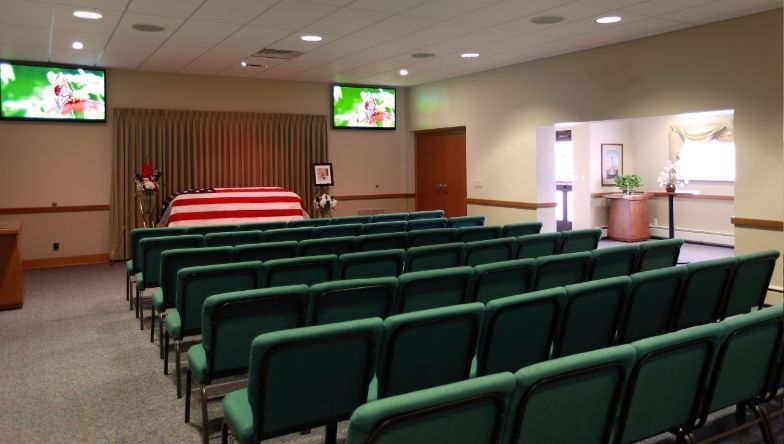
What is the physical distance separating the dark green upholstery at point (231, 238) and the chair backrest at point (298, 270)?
1799 mm

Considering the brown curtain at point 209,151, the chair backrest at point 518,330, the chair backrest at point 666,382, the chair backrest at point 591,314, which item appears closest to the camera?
the chair backrest at point 666,382

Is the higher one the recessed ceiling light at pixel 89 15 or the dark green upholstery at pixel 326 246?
the recessed ceiling light at pixel 89 15

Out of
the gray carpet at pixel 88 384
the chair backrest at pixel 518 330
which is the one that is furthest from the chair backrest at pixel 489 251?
the gray carpet at pixel 88 384

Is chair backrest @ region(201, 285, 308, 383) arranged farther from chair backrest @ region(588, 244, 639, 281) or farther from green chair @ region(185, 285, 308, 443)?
chair backrest @ region(588, 244, 639, 281)

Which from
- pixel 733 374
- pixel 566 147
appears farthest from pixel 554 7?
pixel 566 147

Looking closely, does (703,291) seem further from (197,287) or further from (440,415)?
(197,287)

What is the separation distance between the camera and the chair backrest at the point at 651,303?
346cm

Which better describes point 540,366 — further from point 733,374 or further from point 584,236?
point 584,236

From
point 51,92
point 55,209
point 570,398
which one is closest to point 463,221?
point 570,398

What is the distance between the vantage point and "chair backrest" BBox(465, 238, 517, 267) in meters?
4.99

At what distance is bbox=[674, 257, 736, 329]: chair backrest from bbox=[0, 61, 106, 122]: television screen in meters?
8.97

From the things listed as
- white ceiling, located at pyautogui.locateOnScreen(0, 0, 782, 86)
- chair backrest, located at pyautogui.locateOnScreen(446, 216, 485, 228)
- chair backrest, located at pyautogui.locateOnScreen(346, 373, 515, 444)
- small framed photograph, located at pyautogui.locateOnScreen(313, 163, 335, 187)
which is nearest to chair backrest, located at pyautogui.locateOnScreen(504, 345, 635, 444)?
chair backrest, located at pyautogui.locateOnScreen(346, 373, 515, 444)

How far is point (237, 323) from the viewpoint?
307 centimetres

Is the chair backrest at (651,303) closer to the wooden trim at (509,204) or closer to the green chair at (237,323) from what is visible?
the green chair at (237,323)
